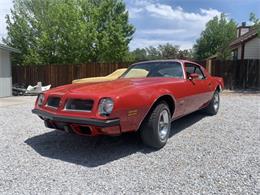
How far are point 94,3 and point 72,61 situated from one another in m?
7.49

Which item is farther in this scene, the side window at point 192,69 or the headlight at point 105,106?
the side window at point 192,69

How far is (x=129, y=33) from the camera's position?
26.9 meters

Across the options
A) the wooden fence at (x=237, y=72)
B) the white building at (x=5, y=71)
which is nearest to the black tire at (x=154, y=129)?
the wooden fence at (x=237, y=72)

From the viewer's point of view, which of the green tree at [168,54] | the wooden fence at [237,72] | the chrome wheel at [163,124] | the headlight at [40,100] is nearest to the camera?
the chrome wheel at [163,124]

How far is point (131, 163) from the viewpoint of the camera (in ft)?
13.5

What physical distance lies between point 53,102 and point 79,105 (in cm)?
66

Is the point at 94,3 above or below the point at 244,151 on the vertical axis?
above

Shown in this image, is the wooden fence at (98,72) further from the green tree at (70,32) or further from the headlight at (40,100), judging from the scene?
the headlight at (40,100)

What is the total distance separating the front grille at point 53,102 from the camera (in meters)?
4.51

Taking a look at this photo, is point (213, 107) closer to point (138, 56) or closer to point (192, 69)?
point (192, 69)

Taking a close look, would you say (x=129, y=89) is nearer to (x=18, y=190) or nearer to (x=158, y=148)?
(x=158, y=148)

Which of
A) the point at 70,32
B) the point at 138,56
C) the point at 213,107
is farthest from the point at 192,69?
the point at 138,56

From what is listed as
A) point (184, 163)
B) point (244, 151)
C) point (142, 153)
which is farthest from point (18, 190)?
point (244, 151)

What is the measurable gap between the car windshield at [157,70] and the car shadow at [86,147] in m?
1.22
